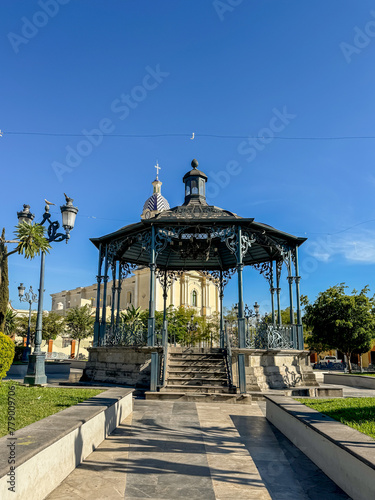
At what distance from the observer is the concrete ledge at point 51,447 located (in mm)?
3393

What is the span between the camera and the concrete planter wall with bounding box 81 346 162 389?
1297 centimetres

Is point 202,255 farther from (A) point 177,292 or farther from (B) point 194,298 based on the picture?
(B) point 194,298

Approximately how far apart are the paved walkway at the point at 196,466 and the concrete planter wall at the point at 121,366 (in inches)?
195

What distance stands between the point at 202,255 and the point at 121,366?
745cm

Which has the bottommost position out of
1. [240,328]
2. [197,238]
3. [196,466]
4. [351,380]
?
[351,380]

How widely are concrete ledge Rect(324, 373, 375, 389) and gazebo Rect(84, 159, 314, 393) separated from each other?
4.89m

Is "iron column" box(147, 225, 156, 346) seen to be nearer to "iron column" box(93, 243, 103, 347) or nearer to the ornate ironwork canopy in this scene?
the ornate ironwork canopy

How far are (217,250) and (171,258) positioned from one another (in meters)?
2.55

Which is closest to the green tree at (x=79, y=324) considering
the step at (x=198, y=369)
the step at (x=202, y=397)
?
the step at (x=198, y=369)

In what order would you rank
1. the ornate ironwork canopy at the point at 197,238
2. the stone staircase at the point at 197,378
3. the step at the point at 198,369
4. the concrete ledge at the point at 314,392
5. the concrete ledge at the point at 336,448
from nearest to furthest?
the concrete ledge at the point at 336,448, the stone staircase at the point at 197,378, the concrete ledge at the point at 314,392, the step at the point at 198,369, the ornate ironwork canopy at the point at 197,238

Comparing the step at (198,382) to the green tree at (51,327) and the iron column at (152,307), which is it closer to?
the iron column at (152,307)

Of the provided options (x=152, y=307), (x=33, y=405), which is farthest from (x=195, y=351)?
(x=33, y=405)

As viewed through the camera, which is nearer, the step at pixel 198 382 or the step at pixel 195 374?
the step at pixel 198 382

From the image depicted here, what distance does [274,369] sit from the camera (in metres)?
13.1
